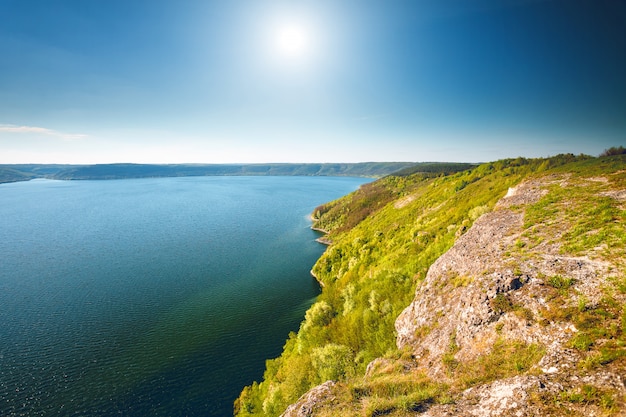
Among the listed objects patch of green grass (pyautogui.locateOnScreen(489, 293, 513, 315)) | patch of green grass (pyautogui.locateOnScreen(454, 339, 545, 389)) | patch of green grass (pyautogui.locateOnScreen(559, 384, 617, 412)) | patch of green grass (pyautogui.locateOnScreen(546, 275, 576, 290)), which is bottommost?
patch of green grass (pyautogui.locateOnScreen(454, 339, 545, 389))

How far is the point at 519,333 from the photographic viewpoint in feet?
47.1

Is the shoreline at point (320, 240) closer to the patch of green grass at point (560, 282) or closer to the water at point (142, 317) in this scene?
the water at point (142, 317)

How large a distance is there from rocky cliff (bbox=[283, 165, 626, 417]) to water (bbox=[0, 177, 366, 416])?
28295 mm

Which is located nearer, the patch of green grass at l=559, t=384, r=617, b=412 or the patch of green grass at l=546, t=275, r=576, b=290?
the patch of green grass at l=559, t=384, r=617, b=412

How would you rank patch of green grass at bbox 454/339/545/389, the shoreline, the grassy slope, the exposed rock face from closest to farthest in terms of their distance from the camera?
the exposed rock face
patch of green grass at bbox 454/339/545/389
the grassy slope
the shoreline

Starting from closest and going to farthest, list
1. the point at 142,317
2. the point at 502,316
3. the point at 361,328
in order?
1. the point at 502,316
2. the point at 361,328
3. the point at 142,317

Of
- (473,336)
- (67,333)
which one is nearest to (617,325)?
(473,336)

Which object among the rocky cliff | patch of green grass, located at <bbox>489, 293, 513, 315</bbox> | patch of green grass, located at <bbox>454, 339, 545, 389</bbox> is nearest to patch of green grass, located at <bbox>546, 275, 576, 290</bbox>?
A: the rocky cliff

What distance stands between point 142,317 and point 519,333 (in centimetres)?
5861

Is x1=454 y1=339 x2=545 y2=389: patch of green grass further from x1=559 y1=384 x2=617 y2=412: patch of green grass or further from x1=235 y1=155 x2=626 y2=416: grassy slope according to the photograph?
x1=559 y1=384 x2=617 y2=412: patch of green grass

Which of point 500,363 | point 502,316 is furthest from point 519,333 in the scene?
point 500,363

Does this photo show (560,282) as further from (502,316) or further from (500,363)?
(500,363)

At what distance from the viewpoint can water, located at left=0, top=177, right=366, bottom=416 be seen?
115ft

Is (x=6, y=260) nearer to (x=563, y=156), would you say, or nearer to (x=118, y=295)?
(x=118, y=295)
